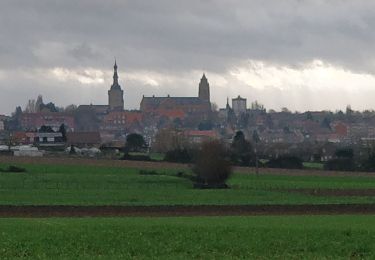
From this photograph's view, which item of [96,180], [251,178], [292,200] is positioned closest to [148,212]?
[292,200]

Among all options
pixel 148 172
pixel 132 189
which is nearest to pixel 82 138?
pixel 148 172

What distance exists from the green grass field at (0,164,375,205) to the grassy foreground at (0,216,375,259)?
22366mm

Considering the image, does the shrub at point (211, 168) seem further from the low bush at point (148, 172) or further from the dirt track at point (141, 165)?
the dirt track at point (141, 165)

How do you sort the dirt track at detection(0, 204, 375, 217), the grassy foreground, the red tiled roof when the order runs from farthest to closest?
the red tiled roof < the dirt track at detection(0, 204, 375, 217) < the grassy foreground

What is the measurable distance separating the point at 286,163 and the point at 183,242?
269 ft

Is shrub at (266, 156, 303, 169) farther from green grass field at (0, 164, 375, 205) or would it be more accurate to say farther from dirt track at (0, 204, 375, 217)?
dirt track at (0, 204, 375, 217)

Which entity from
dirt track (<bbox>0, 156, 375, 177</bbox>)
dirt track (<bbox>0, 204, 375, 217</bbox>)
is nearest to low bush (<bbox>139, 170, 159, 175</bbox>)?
dirt track (<bbox>0, 156, 375, 177</bbox>)

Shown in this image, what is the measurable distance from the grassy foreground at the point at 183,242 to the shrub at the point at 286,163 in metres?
75.1

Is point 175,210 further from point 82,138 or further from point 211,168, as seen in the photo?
point 82,138

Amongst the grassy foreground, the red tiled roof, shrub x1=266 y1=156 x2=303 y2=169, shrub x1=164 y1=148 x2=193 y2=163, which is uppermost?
the red tiled roof

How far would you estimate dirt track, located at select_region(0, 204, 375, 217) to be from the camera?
46.8m

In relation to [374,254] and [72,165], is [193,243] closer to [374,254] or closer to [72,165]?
[374,254]

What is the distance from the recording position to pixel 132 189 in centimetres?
6919

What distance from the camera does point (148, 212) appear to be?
48.8 meters
